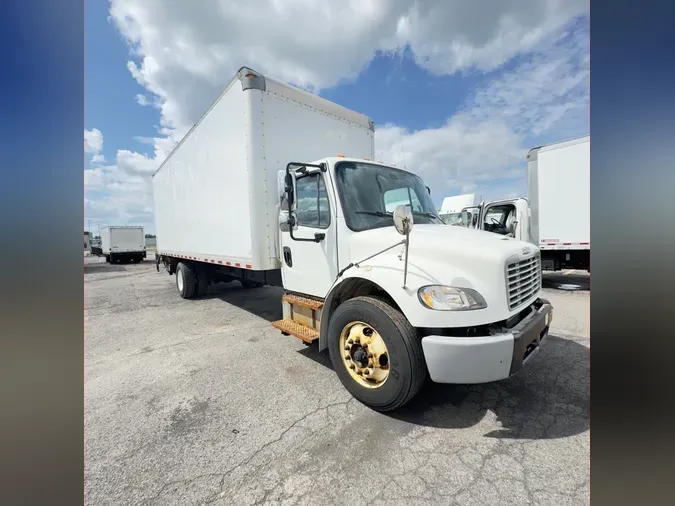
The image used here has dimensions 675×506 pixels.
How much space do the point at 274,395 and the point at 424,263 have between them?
2.04 m

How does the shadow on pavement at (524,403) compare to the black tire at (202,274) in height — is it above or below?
below

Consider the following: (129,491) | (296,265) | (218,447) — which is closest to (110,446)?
(129,491)

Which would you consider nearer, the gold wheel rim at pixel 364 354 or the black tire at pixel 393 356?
the black tire at pixel 393 356

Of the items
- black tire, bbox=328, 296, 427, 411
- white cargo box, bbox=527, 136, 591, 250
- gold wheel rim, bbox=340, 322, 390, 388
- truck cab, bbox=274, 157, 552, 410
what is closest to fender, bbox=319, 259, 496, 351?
truck cab, bbox=274, 157, 552, 410

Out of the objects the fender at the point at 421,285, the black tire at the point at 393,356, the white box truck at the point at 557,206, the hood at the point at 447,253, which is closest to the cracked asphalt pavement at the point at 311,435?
the black tire at the point at 393,356

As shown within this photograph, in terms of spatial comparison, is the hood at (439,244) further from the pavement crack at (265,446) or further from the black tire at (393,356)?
the pavement crack at (265,446)

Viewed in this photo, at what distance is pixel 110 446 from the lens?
2363 mm

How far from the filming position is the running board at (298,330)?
3.55 m

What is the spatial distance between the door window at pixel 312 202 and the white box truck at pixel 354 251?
0.07ft

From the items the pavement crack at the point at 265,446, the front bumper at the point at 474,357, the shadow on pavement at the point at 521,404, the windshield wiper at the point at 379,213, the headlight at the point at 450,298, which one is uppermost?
the windshield wiper at the point at 379,213

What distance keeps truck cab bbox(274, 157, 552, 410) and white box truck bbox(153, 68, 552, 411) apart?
12 millimetres

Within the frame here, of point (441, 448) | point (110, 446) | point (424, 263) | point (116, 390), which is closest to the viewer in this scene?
point (441, 448)

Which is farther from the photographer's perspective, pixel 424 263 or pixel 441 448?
pixel 424 263
